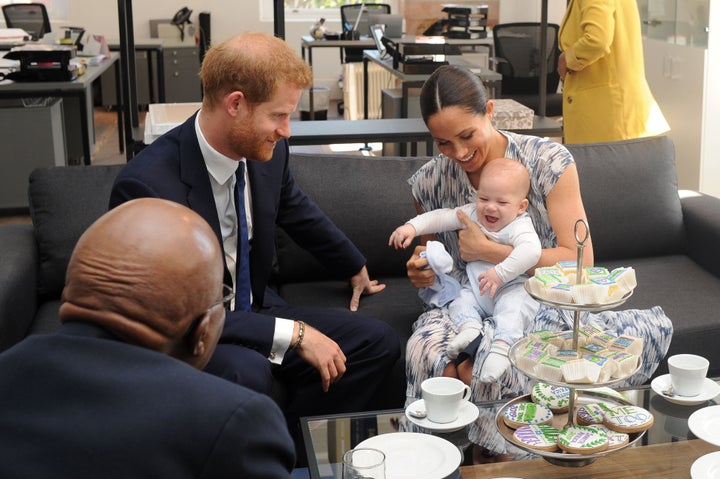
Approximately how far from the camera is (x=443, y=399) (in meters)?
1.91

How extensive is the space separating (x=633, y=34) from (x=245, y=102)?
245cm

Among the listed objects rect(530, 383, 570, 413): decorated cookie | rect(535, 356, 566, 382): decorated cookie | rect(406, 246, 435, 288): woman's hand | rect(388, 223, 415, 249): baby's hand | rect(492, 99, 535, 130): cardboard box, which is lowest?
rect(530, 383, 570, 413): decorated cookie

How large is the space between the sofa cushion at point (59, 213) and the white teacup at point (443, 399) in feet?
4.51

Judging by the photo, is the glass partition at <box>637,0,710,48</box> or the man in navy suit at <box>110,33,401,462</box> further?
the glass partition at <box>637,0,710,48</box>

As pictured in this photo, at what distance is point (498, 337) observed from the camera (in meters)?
2.24

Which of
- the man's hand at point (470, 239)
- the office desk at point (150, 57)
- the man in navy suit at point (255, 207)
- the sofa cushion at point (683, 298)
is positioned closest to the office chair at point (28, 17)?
the office desk at point (150, 57)

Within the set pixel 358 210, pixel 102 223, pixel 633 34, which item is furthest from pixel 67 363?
pixel 633 34

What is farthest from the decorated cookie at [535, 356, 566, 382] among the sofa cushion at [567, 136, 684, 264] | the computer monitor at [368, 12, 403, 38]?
the computer monitor at [368, 12, 403, 38]

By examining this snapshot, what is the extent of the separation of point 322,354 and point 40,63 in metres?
3.94

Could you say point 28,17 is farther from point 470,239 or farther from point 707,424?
point 707,424

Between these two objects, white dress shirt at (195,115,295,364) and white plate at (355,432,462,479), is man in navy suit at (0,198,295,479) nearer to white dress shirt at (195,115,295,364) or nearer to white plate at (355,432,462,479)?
white plate at (355,432,462,479)

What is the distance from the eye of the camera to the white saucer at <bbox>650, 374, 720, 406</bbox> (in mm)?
2037

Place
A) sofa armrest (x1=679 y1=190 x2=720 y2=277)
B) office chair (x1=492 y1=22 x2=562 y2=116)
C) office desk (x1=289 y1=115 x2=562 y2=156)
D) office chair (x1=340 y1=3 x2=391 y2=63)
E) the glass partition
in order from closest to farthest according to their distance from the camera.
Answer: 1. sofa armrest (x1=679 y1=190 x2=720 y2=277)
2. office desk (x1=289 y1=115 x2=562 y2=156)
3. the glass partition
4. office chair (x1=492 y1=22 x2=562 y2=116)
5. office chair (x1=340 y1=3 x2=391 y2=63)

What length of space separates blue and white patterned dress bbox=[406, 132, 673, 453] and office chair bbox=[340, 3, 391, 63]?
18.4 feet
